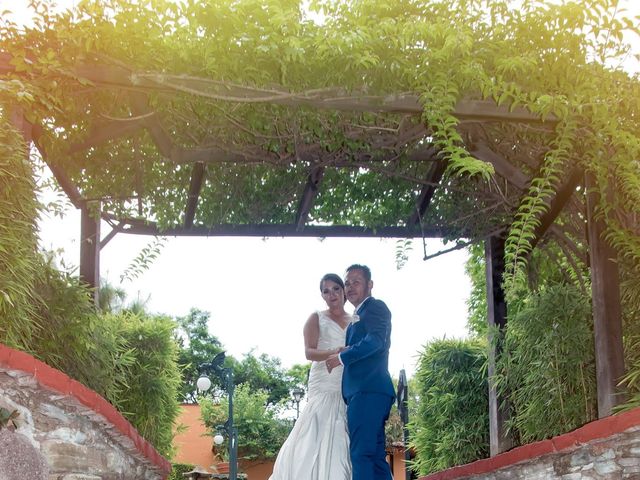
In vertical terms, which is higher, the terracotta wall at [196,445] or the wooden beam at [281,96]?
the terracotta wall at [196,445]

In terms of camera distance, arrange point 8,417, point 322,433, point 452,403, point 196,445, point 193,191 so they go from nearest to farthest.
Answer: point 8,417 < point 322,433 < point 193,191 < point 452,403 < point 196,445

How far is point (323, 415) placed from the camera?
530 cm

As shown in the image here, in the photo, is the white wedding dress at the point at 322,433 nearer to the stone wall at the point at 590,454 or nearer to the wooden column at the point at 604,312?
the stone wall at the point at 590,454

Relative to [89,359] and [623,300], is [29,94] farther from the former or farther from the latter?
[623,300]

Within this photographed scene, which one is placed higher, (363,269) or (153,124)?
(153,124)

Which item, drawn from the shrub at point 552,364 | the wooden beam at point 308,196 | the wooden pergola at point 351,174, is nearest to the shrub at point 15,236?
the wooden pergola at point 351,174

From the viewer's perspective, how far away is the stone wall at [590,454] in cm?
365

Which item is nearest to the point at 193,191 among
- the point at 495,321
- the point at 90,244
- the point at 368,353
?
the point at 90,244

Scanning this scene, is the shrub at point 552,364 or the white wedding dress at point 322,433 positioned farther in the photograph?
the white wedding dress at point 322,433

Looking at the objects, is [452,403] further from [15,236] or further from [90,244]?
[15,236]

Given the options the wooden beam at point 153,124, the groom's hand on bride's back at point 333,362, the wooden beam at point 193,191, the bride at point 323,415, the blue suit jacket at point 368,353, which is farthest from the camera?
the wooden beam at point 193,191

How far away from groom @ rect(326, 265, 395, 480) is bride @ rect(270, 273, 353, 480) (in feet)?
0.76

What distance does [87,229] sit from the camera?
5531 millimetres

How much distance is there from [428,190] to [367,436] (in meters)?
1.94
